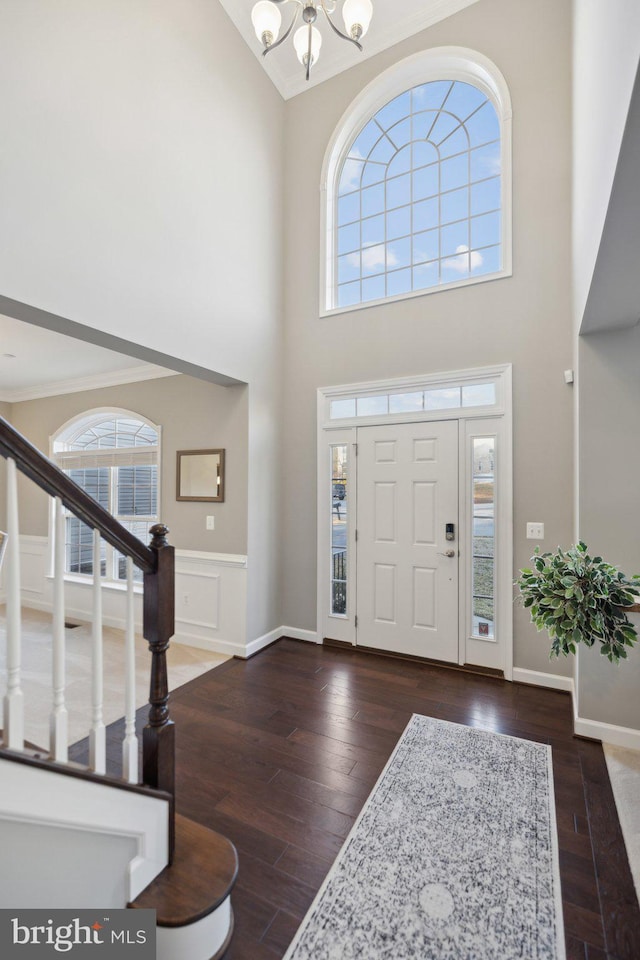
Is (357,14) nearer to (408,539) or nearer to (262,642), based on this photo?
(408,539)

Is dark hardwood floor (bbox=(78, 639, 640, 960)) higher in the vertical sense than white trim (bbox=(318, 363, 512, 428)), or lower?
lower

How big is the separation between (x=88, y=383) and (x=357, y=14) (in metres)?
4.03

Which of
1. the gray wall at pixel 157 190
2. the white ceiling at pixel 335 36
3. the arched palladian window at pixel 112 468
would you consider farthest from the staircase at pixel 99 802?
the white ceiling at pixel 335 36

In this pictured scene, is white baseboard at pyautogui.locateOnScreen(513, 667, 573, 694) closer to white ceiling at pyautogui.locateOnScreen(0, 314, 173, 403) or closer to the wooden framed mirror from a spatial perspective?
the wooden framed mirror

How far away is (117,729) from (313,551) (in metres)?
2.01

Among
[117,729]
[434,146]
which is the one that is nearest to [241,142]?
[434,146]

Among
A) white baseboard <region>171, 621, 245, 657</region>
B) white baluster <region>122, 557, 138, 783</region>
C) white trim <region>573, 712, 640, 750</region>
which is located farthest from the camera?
white baseboard <region>171, 621, 245, 657</region>

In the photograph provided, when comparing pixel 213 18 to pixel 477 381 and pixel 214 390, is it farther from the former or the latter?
pixel 477 381

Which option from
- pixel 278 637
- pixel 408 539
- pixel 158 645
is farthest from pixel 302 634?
pixel 158 645

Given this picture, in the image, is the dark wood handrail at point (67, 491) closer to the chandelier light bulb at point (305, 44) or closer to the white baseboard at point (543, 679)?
the white baseboard at point (543, 679)

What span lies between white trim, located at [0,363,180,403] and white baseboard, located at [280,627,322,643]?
8.51 ft

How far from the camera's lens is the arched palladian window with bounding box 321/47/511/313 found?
3543 mm

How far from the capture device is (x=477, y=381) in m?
3.44

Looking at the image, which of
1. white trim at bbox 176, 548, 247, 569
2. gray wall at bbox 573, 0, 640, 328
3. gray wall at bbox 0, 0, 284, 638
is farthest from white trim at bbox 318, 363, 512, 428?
white trim at bbox 176, 548, 247, 569
